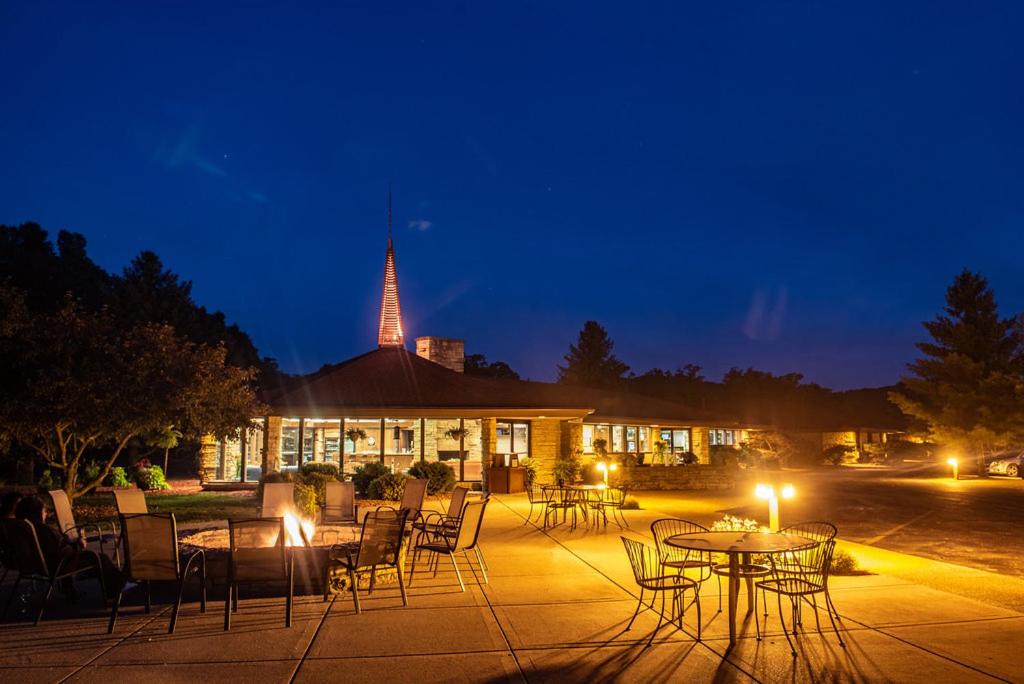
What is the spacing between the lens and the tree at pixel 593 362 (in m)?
60.3

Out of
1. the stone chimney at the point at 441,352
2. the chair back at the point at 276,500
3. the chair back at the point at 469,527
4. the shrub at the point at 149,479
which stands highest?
the stone chimney at the point at 441,352

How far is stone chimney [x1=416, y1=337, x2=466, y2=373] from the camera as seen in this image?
28.2 meters

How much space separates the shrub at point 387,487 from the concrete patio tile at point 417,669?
12.5m

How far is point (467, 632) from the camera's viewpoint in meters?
6.03

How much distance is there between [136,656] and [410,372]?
1974 cm

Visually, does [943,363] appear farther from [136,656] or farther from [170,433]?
[136,656]

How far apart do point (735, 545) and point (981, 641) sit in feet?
6.19

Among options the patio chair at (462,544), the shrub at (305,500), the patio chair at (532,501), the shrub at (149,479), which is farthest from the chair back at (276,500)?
the shrub at (149,479)

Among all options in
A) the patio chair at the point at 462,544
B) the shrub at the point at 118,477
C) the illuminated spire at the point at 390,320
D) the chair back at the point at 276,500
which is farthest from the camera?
the illuminated spire at the point at 390,320

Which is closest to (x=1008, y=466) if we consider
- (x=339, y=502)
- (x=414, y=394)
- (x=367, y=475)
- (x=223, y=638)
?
(x=414, y=394)

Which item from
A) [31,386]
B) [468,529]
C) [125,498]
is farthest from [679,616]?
[31,386]

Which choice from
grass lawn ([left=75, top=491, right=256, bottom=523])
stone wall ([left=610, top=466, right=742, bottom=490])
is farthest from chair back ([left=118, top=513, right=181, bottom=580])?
stone wall ([left=610, top=466, right=742, bottom=490])

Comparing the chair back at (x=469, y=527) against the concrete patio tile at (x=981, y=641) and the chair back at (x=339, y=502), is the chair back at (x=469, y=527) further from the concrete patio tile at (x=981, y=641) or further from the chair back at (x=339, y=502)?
the concrete patio tile at (x=981, y=641)

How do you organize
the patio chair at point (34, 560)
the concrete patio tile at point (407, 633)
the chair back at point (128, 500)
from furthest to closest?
the chair back at point (128, 500) < the patio chair at point (34, 560) < the concrete patio tile at point (407, 633)
